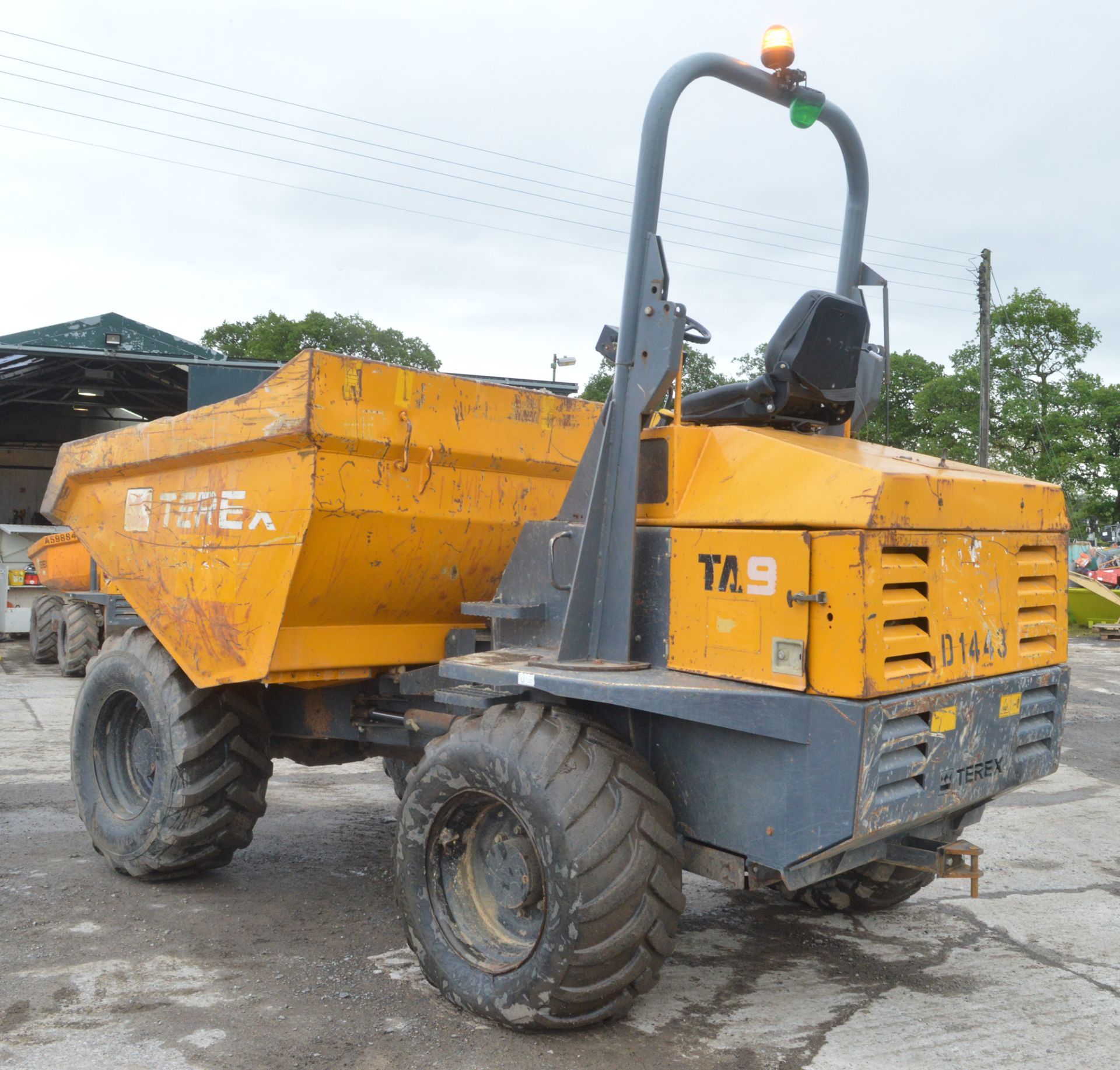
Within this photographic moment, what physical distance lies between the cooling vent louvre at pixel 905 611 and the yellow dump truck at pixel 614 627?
1 centimetres

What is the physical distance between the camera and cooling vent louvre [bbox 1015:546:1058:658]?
369 centimetres

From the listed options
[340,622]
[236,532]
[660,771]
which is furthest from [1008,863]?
[236,532]

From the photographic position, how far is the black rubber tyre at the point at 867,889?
4438mm

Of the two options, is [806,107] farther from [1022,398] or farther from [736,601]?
[1022,398]

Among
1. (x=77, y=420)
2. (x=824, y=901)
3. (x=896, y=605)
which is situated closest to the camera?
(x=896, y=605)

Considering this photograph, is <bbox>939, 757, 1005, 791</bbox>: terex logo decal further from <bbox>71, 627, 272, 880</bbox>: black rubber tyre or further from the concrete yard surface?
<bbox>71, 627, 272, 880</bbox>: black rubber tyre

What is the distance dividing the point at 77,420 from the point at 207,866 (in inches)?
780

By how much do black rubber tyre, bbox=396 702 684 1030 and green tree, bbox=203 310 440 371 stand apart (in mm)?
36971

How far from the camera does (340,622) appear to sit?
436cm

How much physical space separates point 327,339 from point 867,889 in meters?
39.0

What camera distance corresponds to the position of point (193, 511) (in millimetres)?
4562

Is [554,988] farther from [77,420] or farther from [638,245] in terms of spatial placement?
[77,420]

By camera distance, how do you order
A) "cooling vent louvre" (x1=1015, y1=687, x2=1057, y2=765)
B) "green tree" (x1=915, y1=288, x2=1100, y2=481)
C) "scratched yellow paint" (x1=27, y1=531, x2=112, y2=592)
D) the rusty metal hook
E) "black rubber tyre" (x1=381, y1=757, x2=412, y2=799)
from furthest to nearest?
1. "green tree" (x1=915, y1=288, x2=1100, y2=481)
2. "scratched yellow paint" (x1=27, y1=531, x2=112, y2=592)
3. "black rubber tyre" (x1=381, y1=757, x2=412, y2=799)
4. the rusty metal hook
5. "cooling vent louvre" (x1=1015, y1=687, x2=1057, y2=765)

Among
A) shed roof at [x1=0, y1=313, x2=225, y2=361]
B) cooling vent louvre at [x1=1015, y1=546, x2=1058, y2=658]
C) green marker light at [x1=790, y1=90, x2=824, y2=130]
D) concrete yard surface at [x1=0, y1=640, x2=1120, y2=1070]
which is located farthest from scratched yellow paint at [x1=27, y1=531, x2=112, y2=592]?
→ cooling vent louvre at [x1=1015, y1=546, x2=1058, y2=658]
